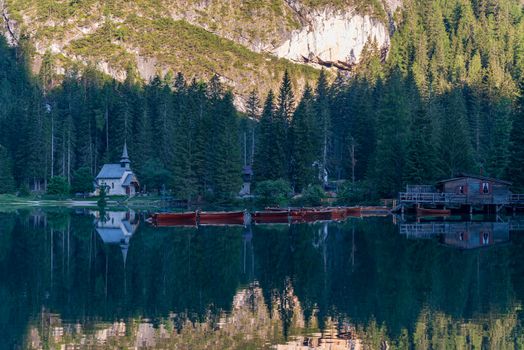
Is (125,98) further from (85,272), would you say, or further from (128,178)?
(85,272)

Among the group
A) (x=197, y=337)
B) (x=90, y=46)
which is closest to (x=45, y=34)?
(x=90, y=46)

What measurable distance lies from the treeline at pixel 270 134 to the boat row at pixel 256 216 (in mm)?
12547

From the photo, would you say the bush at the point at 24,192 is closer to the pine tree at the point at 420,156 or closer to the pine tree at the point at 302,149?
the pine tree at the point at 302,149

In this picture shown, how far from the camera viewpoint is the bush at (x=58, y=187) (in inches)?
4173

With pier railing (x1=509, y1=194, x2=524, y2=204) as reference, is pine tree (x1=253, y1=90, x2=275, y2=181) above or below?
above

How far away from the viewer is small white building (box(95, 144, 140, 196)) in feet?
360

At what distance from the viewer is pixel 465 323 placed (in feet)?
92.7

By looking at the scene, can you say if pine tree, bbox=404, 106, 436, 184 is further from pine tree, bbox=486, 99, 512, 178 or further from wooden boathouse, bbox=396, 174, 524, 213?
pine tree, bbox=486, 99, 512, 178

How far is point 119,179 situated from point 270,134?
22852 mm

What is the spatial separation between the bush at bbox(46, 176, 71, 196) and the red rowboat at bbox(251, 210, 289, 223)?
3978cm

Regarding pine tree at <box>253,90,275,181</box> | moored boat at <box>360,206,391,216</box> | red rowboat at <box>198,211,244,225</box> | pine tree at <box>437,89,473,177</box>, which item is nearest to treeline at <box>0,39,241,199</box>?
Answer: pine tree at <box>253,90,275,181</box>

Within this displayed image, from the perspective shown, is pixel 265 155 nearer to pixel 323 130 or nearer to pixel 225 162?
pixel 225 162

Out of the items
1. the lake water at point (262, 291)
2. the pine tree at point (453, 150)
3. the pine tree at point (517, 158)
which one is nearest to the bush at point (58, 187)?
the pine tree at point (453, 150)

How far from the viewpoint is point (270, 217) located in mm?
74375
